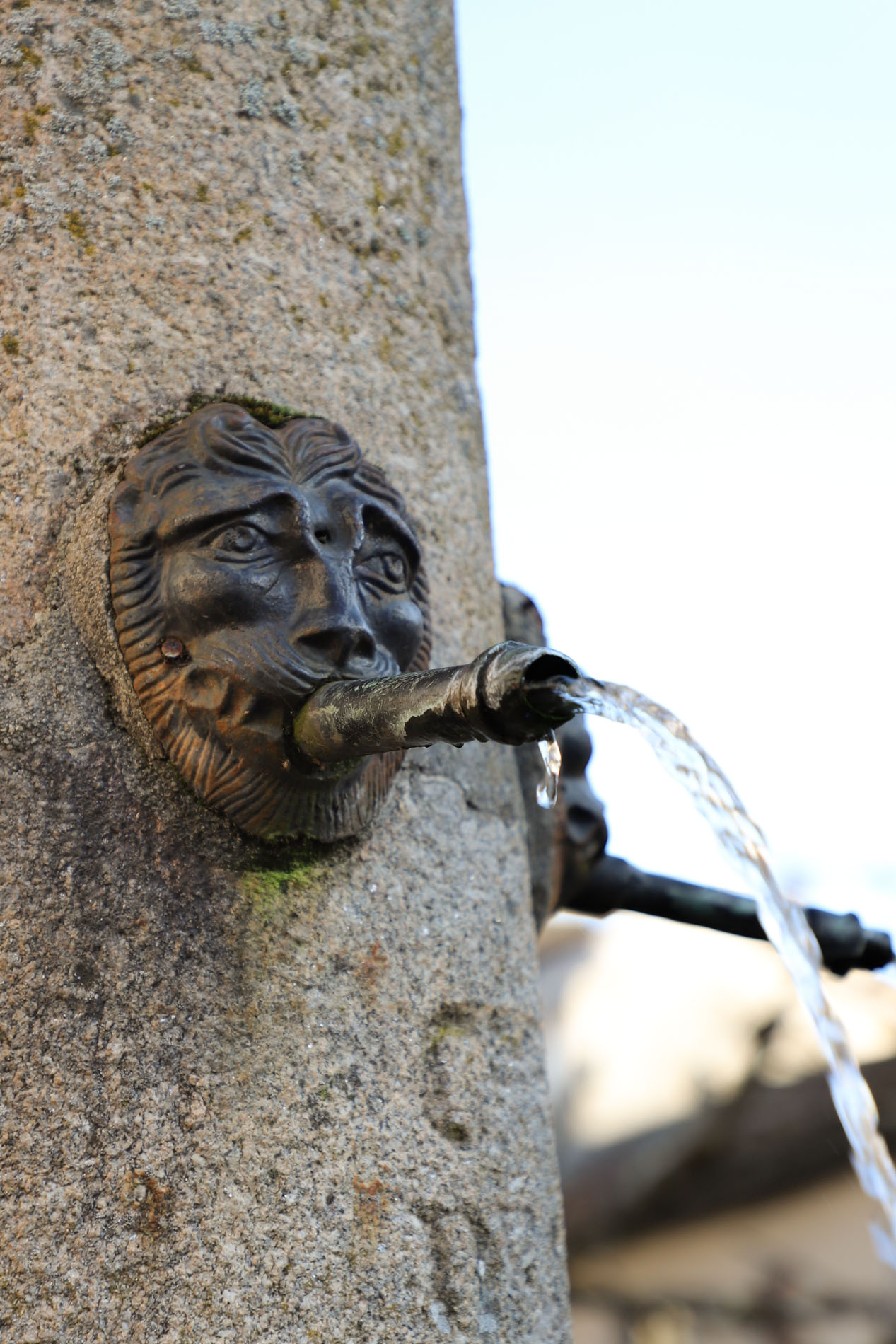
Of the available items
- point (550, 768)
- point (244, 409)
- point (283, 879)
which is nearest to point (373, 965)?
point (283, 879)

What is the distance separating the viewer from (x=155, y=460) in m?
1.02

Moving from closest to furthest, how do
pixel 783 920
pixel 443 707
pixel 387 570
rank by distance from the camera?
pixel 443 707 < pixel 783 920 < pixel 387 570

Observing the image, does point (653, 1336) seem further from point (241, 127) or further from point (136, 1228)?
point (241, 127)

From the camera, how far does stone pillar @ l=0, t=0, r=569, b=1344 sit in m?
0.87

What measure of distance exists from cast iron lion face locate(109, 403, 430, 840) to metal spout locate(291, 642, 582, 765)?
1.2 inches

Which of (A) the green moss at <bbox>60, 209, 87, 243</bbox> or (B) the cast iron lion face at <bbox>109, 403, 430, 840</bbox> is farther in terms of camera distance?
(A) the green moss at <bbox>60, 209, 87, 243</bbox>

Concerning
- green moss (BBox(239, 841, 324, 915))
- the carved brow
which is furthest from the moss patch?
green moss (BBox(239, 841, 324, 915))

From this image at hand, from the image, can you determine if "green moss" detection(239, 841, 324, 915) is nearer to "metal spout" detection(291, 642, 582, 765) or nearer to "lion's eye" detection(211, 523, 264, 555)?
"metal spout" detection(291, 642, 582, 765)

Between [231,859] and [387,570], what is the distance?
0.28 m

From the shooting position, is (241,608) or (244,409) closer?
(241,608)

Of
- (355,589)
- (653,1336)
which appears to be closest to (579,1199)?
(653,1336)

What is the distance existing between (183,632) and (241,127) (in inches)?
21.4

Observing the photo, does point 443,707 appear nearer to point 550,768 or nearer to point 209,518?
point 550,768

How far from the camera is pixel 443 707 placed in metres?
0.84
